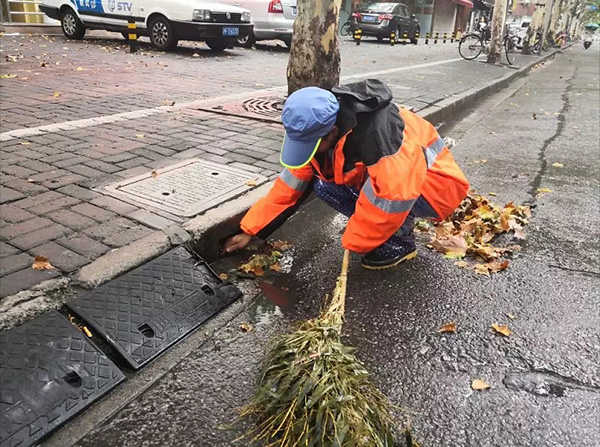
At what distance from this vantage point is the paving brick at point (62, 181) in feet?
10.6

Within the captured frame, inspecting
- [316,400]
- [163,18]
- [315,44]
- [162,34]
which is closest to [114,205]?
[316,400]

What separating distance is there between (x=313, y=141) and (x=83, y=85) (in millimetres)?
5262

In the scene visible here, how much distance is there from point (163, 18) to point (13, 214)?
862 centimetres

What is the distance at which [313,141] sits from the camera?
7.73 ft

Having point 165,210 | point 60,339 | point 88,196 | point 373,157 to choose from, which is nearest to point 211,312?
point 60,339

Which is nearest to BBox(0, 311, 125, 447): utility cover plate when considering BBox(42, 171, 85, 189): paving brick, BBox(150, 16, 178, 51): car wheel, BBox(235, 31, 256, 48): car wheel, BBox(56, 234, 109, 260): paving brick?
BBox(56, 234, 109, 260): paving brick

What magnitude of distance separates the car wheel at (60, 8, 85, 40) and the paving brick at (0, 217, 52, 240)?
1026cm

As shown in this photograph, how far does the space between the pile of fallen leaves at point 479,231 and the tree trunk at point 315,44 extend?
88.8 inches

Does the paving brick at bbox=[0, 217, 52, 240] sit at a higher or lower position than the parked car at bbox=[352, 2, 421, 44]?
lower

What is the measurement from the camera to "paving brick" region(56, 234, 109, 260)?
2.52 meters

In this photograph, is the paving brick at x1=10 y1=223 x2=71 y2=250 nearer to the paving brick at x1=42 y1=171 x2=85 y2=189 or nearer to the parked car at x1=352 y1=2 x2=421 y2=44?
the paving brick at x1=42 y1=171 x2=85 y2=189

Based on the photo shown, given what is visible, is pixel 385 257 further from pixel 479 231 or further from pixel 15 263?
pixel 15 263

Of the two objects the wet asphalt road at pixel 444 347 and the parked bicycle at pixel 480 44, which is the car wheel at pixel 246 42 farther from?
the wet asphalt road at pixel 444 347

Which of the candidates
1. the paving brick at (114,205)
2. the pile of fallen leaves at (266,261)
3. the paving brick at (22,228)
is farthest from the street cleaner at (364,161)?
the paving brick at (22,228)
